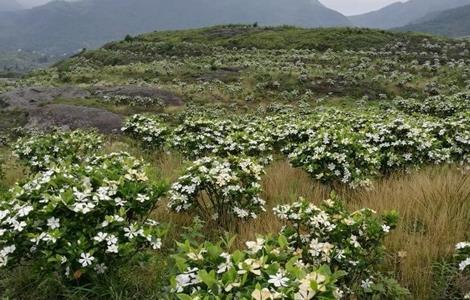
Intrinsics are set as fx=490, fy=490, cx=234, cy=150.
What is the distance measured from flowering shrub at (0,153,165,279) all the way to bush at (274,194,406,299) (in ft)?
4.49

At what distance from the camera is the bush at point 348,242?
4219mm

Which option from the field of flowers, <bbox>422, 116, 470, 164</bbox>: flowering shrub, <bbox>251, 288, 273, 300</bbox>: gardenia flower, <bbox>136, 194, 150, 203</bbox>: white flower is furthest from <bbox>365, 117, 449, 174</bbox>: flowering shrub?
<bbox>251, 288, 273, 300</bbox>: gardenia flower

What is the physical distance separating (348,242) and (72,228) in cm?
259

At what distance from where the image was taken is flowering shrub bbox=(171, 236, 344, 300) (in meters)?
2.94

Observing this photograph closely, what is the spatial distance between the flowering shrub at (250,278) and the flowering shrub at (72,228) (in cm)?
114

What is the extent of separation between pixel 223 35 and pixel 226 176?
79.4 m

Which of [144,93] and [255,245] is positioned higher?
[255,245]

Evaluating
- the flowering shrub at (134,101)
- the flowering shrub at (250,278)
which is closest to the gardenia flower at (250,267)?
the flowering shrub at (250,278)

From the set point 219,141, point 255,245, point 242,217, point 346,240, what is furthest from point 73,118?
point 255,245

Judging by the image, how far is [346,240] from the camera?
4301 mm

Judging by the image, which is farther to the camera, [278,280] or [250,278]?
[250,278]

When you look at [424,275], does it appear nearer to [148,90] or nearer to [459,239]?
[459,239]

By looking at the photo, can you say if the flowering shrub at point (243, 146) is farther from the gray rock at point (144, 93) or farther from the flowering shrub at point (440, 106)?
the gray rock at point (144, 93)

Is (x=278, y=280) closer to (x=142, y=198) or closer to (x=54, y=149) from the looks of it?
(x=142, y=198)
